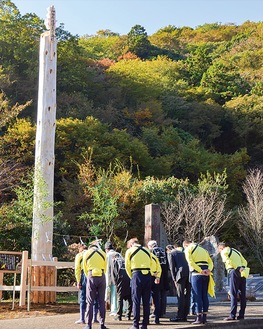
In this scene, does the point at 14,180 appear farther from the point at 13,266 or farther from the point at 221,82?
the point at 221,82

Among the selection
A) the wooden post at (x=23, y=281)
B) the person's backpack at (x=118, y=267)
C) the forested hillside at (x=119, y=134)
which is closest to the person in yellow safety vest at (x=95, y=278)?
the person's backpack at (x=118, y=267)

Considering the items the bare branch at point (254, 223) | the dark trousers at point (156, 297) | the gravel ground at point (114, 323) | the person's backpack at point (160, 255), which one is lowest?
the gravel ground at point (114, 323)

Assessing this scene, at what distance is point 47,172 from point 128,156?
1483 cm

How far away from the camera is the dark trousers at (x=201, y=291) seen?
36.8 feet

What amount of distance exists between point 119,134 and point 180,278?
20875mm

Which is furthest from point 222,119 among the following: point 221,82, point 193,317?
point 193,317

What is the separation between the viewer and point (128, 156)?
103ft

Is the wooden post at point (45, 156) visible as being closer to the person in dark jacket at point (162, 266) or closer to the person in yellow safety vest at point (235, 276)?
the person in dark jacket at point (162, 266)

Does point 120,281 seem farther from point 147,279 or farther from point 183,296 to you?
point 147,279

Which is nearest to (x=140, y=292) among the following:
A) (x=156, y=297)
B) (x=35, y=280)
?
(x=156, y=297)

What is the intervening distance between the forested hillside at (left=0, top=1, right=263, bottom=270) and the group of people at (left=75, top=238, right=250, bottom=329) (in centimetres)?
699

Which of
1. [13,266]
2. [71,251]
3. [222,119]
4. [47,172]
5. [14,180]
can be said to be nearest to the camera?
[13,266]

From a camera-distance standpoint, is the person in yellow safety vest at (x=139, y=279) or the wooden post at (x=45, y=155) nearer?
the person in yellow safety vest at (x=139, y=279)

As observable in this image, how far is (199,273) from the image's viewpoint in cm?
1138
